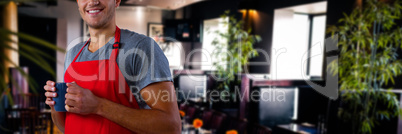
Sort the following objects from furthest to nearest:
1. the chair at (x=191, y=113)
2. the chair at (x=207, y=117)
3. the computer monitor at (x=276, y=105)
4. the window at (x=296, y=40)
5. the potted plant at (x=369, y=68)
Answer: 1. the window at (x=296, y=40)
2. the chair at (x=191, y=113)
3. the computer monitor at (x=276, y=105)
4. the chair at (x=207, y=117)
5. the potted plant at (x=369, y=68)

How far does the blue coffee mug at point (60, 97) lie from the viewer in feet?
2.47

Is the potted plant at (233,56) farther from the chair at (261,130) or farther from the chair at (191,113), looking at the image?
the chair at (261,130)

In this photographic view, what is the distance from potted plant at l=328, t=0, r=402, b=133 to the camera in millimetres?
3439

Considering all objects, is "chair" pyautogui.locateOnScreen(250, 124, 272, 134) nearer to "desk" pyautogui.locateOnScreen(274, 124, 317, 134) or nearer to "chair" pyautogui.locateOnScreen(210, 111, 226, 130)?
"chair" pyautogui.locateOnScreen(210, 111, 226, 130)

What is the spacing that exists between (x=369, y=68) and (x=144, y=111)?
11.1ft

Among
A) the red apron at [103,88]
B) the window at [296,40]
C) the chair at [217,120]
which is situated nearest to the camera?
the red apron at [103,88]

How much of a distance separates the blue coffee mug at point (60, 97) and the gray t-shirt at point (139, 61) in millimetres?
150

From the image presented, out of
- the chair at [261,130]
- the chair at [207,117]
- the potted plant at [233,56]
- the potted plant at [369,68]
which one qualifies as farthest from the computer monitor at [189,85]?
the potted plant at [369,68]

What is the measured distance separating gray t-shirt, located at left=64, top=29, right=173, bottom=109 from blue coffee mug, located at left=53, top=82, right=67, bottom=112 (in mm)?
150

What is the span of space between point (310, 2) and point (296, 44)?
1647 millimetres

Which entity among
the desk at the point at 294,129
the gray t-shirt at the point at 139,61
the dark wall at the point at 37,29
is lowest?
the desk at the point at 294,129

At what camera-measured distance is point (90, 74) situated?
0.87m

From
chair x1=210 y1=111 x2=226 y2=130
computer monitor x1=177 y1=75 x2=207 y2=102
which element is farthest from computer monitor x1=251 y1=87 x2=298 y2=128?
computer monitor x1=177 y1=75 x2=207 y2=102

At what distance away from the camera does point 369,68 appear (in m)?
3.48
